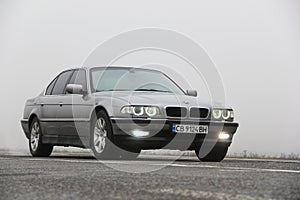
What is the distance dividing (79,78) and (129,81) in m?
0.93

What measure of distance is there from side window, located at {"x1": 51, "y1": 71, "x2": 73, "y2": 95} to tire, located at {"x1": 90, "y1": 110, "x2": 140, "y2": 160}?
1.64 meters

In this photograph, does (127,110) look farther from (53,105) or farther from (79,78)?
(53,105)

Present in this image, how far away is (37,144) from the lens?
39.2 ft

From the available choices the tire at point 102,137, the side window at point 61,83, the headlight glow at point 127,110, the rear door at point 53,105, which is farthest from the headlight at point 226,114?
the side window at point 61,83

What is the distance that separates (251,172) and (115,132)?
307cm

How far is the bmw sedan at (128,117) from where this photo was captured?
9695 millimetres

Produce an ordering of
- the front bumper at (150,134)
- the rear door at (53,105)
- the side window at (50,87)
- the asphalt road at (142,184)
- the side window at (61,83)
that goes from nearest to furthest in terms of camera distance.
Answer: the asphalt road at (142,184), the front bumper at (150,134), the rear door at (53,105), the side window at (61,83), the side window at (50,87)

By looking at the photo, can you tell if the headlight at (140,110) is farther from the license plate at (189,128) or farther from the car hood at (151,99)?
the license plate at (189,128)

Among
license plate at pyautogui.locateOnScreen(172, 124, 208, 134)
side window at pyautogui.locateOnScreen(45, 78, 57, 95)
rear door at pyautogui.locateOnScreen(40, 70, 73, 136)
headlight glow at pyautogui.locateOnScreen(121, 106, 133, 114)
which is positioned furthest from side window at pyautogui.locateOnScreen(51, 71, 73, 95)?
license plate at pyautogui.locateOnScreen(172, 124, 208, 134)

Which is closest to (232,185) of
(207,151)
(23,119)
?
(207,151)

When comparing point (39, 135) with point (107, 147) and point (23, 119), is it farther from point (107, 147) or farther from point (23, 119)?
point (107, 147)

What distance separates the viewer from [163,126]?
31.8 ft

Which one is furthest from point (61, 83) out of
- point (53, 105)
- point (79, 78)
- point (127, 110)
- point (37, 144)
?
point (127, 110)

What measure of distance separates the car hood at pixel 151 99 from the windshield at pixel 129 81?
1.13 ft
